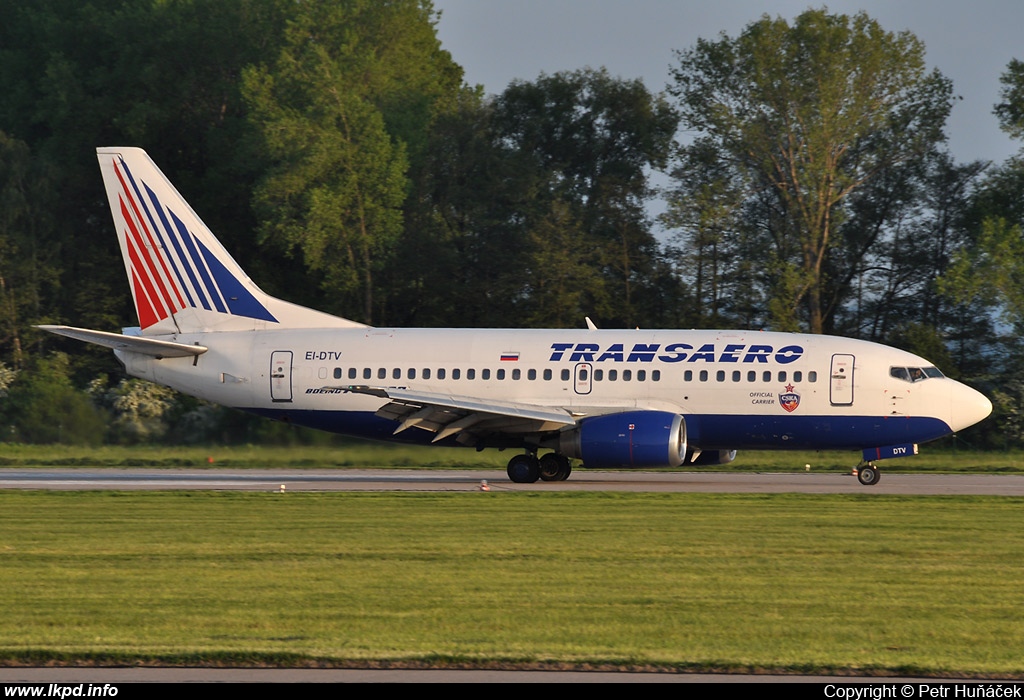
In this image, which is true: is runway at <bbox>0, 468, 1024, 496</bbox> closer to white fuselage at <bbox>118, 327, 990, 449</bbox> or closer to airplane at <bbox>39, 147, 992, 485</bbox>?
airplane at <bbox>39, 147, 992, 485</bbox>

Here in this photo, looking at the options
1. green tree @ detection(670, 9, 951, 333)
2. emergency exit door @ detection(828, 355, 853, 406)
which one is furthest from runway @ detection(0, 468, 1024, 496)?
green tree @ detection(670, 9, 951, 333)

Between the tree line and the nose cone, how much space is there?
44.6 feet

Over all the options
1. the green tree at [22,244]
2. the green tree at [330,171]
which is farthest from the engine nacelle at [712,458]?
the green tree at [22,244]

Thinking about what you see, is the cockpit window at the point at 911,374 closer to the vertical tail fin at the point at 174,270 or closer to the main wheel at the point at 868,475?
the main wheel at the point at 868,475

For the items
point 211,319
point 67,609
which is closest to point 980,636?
point 67,609

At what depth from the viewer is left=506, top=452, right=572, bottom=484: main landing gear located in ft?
98.7

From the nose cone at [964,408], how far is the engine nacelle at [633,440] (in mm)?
5977

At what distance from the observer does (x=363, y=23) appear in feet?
203

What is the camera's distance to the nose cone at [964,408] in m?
29.5

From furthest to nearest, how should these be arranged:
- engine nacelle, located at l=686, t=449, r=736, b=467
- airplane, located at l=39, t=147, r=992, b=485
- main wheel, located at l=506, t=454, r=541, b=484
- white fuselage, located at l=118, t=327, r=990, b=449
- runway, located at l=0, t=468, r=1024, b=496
Answer: engine nacelle, located at l=686, t=449, r=736, b=467 → main wheel, located at l=506, t=454, r=541, b=484 → white fuselage, located at l=118, t=327, r=990, b=449 → airplane, located at l=39, t=147, r=992, b=485 → runway, located at l=0, t=468, r=1024, b=496

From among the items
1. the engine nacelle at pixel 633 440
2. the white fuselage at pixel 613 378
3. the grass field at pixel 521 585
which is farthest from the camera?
the white fuselage at pixel 613 378

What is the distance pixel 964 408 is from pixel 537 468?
9524 mm

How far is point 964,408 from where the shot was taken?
29562mm

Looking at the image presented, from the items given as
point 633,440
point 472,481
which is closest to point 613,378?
point 633,440
